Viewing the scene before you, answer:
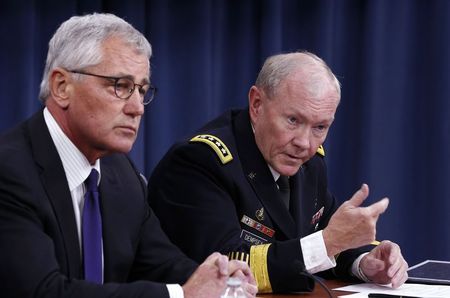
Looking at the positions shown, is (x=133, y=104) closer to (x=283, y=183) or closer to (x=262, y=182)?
(x=262, y=182)

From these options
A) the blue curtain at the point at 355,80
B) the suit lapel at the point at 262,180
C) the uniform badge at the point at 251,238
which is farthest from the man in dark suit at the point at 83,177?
the blue curtain at the point at 355,80

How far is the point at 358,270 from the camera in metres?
2.94

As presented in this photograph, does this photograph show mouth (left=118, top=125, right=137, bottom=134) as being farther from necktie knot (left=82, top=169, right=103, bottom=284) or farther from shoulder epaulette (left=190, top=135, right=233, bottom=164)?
shoulder epaulette (left=190, top=135, right=233, bottom=164)

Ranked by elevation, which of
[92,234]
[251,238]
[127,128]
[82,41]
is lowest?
[251,238]

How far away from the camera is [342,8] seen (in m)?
4.78

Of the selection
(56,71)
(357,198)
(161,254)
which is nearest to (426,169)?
(357,198)

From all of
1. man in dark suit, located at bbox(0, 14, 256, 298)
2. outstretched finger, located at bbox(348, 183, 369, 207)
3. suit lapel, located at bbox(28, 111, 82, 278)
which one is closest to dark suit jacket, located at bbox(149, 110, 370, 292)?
outstretched finger, located at bbox(348, 183, 369, 207)

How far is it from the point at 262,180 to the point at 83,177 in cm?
85

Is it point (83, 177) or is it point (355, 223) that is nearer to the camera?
point (83, 177)

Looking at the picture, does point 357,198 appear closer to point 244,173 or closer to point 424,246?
point 244,173

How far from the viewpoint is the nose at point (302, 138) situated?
2977 millimetres

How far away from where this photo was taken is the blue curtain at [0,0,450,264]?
15.4 feet

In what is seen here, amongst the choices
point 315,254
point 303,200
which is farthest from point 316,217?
point 315,254

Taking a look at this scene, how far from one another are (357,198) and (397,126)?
2.25m
